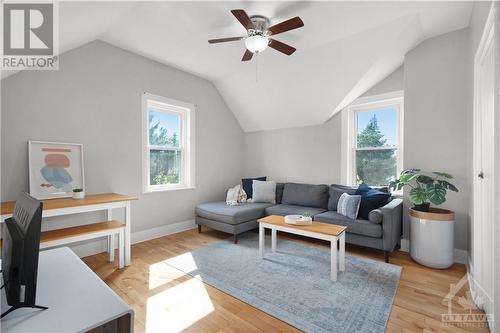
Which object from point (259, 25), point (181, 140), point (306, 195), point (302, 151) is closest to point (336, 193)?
point (306, 195)

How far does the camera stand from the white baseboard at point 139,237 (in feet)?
9.60

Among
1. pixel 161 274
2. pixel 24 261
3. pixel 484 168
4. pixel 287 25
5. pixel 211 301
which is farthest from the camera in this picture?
pixel 161 274

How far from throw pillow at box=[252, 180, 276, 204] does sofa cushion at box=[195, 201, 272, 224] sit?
0.23m

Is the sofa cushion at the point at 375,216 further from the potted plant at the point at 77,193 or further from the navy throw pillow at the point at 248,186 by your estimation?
the potted plant at the point at 77,193

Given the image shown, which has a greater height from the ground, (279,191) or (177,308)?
(279,191)

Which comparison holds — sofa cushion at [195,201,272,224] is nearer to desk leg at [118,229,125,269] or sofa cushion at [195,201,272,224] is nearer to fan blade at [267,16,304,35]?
desk leg at [118,229,125,269]

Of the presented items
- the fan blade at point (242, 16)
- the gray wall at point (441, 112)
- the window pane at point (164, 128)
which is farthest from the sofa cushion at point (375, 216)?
the window pane at point (164, 128)

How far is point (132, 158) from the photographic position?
3.44m

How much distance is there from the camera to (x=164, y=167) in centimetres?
399

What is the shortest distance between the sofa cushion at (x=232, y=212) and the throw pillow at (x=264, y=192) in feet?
0.76

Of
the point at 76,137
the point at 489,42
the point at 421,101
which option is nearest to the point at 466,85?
the point at 421,101

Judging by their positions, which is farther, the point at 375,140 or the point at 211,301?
the point at 375,140

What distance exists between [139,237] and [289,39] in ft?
11.7

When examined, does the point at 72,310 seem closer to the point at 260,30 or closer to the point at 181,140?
the point at 260,30
